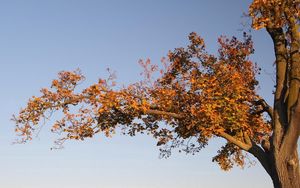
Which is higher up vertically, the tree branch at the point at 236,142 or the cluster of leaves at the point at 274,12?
the cluster of leaves at the point at 274,12

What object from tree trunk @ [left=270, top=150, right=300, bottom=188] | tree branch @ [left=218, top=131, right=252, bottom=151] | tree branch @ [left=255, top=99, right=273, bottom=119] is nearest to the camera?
tree trunk @ [left=270, top=150, right=300, bottom=188]

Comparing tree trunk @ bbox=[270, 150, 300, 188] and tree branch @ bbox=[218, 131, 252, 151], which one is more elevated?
tree branch @ bbox=[218, 131, 252, 151]

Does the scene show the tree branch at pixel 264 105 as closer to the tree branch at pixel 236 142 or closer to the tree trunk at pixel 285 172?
the tree branch at pixel 236 142

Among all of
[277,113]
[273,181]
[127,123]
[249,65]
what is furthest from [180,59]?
[273,181]

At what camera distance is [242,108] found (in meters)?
24.7

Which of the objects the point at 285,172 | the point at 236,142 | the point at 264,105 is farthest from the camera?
the point at 264,105

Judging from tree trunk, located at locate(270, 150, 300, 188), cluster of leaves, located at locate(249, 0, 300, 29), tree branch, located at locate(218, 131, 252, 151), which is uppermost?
cluster of leaves, located at locate(249, 0, 300, 29)

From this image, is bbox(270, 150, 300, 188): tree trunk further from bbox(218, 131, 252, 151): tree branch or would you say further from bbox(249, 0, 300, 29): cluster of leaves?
bbox(249, 0, 300, 29): cluster of leaves

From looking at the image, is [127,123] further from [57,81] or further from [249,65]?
[249,65]

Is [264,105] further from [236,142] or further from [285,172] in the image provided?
[285,172]

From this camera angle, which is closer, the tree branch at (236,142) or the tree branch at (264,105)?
the tree branch at (236,142)

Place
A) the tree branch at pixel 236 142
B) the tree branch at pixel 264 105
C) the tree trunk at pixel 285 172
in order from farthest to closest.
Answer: the tree branch at pixel 264 105 → the tree branch at pixel 236 142 → the tree trunk at pixel 285 172

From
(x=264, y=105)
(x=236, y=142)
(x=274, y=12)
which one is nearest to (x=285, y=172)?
(x=236, y=142)

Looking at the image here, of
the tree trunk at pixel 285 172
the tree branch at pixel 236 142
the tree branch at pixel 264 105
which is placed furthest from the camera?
the tree branch at pixel 264 105
